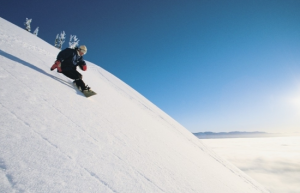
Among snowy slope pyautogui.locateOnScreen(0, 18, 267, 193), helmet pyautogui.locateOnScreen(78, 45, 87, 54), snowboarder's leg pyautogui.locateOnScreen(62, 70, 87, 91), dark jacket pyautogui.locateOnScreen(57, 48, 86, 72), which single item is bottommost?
snowy slope pyautogui.locateOnScreen(0, 18, 267, 193)

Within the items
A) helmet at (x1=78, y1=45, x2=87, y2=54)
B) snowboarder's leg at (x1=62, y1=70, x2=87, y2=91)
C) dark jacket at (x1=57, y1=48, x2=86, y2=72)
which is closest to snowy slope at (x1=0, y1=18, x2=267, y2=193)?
snowboarder's leg at (x1=62, y1=70, x2=87, y2=91)

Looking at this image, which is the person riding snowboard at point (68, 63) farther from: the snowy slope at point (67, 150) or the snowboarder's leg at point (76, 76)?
the snowy slope at point (67, 150)

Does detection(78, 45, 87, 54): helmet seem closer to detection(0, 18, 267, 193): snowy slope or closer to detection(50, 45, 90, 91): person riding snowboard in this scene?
detection(50, 45, 90, 91): person riding snowboard

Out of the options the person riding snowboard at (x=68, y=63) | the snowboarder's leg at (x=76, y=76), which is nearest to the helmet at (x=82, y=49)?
the person riding snowboard at (x=68, y=63)

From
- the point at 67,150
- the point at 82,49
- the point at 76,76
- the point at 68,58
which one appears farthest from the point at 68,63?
the point at 67,150

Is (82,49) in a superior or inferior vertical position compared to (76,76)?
superior

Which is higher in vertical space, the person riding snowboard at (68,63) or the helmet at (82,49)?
the helmet at (82,49)

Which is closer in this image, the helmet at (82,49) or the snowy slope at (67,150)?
the snowy slope at (67,150)

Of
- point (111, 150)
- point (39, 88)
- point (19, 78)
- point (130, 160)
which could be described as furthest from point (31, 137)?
point (19, 78)

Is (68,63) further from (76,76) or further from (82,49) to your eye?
(82,49)

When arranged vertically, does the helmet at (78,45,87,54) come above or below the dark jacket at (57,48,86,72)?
above

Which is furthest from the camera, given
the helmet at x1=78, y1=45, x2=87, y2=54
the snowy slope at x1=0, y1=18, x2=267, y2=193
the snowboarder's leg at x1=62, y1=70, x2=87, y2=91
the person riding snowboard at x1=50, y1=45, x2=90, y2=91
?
the helmet at x1=78, y1=45, x2=87, y2=54

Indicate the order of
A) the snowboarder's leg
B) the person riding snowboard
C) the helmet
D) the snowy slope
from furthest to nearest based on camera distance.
→ the helmet, the person riding snowboard, the snowboarder's leg, the snowy slope

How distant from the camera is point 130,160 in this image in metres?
2.11
